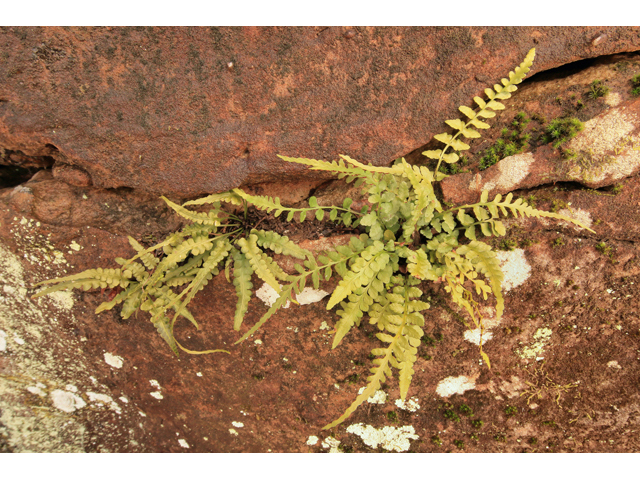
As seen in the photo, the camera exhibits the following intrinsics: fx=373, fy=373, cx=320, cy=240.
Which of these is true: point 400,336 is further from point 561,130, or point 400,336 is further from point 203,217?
point 561,130

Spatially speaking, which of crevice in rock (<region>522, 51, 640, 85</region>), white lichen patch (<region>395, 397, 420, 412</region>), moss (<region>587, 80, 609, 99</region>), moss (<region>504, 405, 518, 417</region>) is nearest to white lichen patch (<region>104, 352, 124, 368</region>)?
white lichen patch (<region>395, 397, 420, 412</region>)

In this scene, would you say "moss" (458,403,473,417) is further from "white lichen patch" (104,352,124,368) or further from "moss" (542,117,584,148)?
"white lichen patch" (104,352,124,368)

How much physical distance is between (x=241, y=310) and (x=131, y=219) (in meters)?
1.37

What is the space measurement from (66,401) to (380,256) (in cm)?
403

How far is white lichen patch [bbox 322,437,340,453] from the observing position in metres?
3.63

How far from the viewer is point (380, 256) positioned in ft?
8.24

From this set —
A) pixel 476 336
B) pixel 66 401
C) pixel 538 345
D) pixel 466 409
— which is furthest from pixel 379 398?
pixel 66 401

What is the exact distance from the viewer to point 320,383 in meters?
3.39

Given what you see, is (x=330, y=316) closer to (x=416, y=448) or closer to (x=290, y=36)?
(x=416, y=448)

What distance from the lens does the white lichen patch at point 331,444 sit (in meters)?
3.63

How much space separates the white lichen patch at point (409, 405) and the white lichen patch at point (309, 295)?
1230 millimetres

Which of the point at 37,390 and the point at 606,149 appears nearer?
the point at 606,149

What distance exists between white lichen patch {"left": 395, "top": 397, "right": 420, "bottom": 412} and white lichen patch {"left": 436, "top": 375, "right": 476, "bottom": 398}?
0.74 ft

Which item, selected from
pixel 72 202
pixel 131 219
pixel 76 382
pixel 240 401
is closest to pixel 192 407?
pixel 240 401
